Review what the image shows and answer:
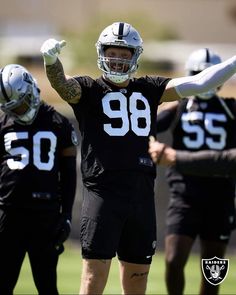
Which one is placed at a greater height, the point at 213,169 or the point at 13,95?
the point at 13,95

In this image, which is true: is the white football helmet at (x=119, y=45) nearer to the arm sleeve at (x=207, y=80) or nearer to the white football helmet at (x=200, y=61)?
the arm sleeve at (x=207, y=80)

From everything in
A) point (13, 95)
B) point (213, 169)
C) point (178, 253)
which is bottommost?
point (178, 253)

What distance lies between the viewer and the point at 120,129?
258 inches

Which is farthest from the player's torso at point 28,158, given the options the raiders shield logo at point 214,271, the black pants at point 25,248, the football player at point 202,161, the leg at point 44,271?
the raiders shield logo at point 214,271

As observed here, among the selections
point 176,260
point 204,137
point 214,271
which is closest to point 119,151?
point 214,271

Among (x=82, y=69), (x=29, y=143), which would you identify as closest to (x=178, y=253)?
(x=29, y=143)

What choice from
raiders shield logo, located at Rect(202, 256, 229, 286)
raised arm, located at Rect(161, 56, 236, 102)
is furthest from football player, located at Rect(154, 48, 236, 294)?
raised arm, located at Rect(161, 56, 236, 102)

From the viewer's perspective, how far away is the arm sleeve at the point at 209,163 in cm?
700

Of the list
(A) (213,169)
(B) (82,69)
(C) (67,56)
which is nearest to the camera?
(A) (213,169)

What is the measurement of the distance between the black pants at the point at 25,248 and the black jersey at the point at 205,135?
5.60 feet

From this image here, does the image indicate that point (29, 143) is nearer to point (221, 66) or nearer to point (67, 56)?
point (221, 66)

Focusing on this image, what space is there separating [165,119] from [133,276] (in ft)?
6.87

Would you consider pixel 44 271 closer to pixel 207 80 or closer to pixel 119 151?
pixel 119 151

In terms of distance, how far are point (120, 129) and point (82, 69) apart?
2125 cm
